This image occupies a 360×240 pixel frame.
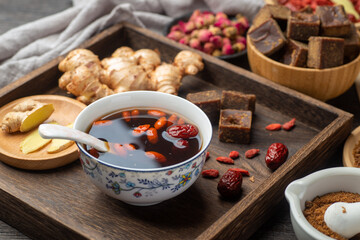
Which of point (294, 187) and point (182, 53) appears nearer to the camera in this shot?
point (294, 187)

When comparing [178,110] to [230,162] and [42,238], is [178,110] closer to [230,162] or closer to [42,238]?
[230,162]

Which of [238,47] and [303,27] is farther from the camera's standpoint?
[238,47]

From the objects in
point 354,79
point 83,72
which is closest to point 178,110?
point 83,72

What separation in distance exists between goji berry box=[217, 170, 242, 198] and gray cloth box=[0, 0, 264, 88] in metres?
1.29

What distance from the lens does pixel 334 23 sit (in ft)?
8.12

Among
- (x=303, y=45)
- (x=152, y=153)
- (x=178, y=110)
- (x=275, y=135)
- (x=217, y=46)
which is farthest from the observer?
(x=217, y=46)

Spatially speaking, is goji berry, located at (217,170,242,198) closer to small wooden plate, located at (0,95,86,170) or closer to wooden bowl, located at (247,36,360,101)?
small wooden plate, located at (0,95,86,170)

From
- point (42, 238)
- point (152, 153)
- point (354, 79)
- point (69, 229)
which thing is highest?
point (152, 153)

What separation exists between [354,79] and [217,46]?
2.63 ft

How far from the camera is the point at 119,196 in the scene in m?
1.74

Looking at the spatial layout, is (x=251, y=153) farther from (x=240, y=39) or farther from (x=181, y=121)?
(x=240, y=39)

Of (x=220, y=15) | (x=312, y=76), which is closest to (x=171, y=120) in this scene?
(x=312, y=76)

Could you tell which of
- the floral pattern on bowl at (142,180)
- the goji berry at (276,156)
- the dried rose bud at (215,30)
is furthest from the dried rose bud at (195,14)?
the floral pattern on bowl at (142,180)

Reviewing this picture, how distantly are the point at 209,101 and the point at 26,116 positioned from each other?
2.69 ft
